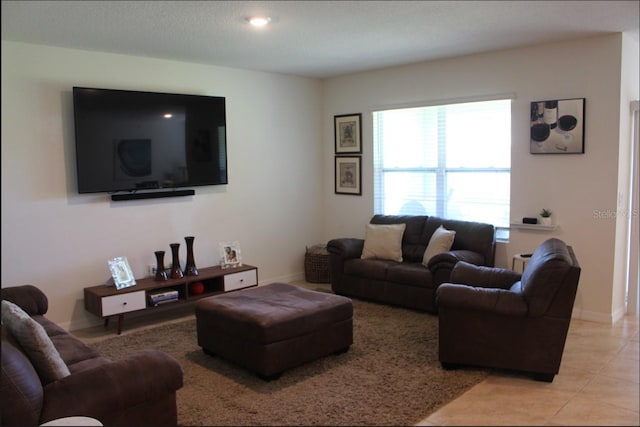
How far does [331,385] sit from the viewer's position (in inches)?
126

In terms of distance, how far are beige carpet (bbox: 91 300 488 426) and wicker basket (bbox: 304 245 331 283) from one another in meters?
1.82

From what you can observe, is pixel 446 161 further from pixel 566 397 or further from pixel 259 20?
pixel 566 397

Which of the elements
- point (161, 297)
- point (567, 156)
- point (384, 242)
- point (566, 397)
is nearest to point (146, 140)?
point (161, 297)

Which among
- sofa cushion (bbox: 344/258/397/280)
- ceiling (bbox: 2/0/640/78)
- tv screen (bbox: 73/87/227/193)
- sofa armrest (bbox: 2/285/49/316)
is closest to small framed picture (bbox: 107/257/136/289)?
tv screen (bbox: 73/87/227/193)

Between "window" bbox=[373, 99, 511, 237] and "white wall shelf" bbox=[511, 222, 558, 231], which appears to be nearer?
"white wall shelf" bbox=[511, 222, 558, 231]

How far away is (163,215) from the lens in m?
5.01

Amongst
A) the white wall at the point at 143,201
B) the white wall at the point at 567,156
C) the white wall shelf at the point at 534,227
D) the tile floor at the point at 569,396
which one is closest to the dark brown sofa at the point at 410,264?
the white wall shelf at the point at 534,227

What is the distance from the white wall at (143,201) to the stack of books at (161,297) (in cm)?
40

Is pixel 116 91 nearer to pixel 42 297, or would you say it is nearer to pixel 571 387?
pixel 42 297

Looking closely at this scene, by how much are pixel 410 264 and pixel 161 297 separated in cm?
231

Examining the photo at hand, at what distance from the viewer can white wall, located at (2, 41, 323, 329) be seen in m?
4.12

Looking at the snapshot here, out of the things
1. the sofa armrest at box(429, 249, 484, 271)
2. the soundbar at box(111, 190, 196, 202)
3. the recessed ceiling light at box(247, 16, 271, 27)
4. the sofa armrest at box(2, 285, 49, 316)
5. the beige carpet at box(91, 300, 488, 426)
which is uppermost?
the recessed ceiling light at box(247, 16, 271, 27)

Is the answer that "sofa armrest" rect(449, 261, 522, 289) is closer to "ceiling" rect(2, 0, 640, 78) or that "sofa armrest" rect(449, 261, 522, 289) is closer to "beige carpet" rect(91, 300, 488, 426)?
"beige carpet" rect(91, 300, 488, 426)

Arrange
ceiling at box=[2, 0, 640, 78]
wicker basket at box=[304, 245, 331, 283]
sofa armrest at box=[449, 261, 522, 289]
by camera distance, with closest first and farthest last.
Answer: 1. ceiling at box=[2, 0, 640, 78]
2. sofa armrest at box=[449, 261, 522, 289]
3. wicker basket at box=[304, 245, 331, 283]
